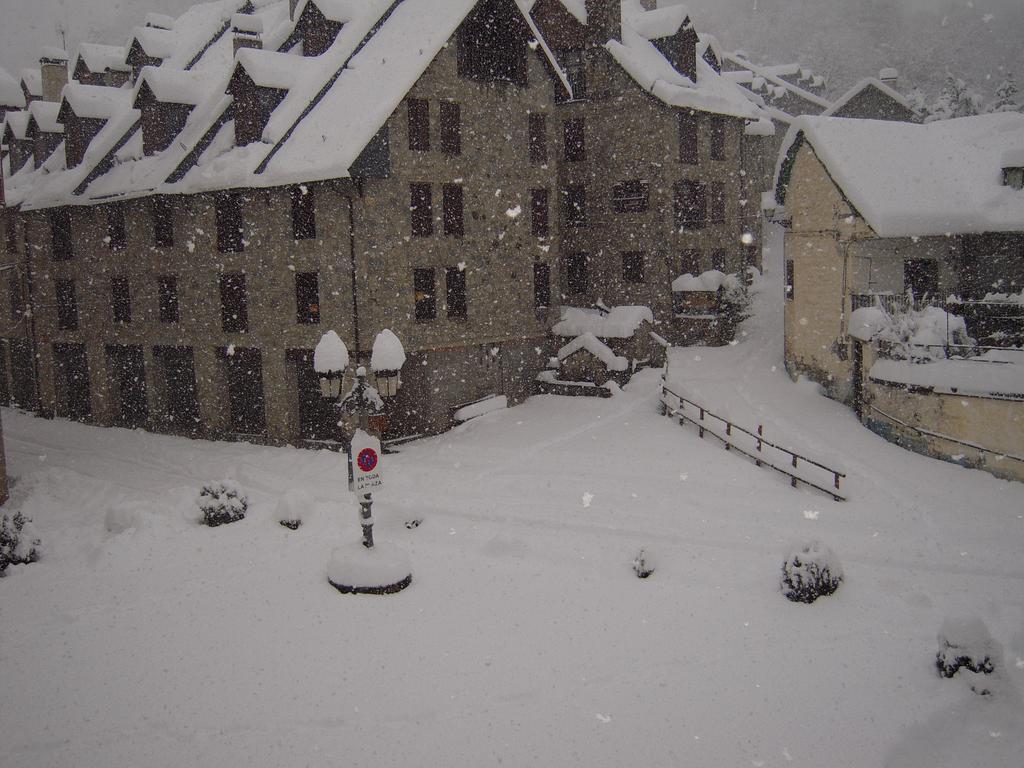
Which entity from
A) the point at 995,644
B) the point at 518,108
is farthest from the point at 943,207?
the point at 995,644

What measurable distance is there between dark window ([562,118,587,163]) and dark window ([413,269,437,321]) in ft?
35.0

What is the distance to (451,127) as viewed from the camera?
76.1 feet

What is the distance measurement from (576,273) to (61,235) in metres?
21.0

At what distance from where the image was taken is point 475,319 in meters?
24.3

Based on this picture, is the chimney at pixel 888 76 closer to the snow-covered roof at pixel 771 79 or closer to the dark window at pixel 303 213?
the snow-covered roof at pixel 771 79

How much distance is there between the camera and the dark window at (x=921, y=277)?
24734 millimetres

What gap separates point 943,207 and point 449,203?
16478mm

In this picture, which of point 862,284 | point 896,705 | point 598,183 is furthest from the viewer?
point 598,183

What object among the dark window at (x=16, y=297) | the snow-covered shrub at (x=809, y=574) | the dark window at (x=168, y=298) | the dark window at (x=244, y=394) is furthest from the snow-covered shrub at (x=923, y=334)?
the dark window at (x=16, y=297)

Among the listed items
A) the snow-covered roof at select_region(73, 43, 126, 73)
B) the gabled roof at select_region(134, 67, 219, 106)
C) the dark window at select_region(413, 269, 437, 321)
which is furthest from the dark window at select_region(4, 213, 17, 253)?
the dark window at select_region(413, 269, 437, 321)

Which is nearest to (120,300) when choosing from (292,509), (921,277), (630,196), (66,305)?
(66,305)

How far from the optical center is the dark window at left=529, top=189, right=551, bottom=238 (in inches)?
1042

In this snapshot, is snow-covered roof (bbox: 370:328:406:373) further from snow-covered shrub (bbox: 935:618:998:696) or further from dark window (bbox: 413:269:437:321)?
snow-covered shrub (bbox: 935:618:998:696)

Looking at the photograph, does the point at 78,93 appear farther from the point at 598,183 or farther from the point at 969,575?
the point at 969,575
